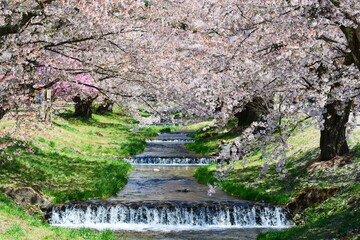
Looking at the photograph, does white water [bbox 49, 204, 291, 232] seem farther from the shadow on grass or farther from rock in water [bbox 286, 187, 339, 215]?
the shadow on grass

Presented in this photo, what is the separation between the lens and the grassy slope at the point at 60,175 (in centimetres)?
1328

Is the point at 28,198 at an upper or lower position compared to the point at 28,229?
upper

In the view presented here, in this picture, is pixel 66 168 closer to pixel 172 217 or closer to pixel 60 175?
pixel 60 175

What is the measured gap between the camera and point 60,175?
2036 cm

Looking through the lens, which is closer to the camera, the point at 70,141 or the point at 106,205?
the point at 106,205

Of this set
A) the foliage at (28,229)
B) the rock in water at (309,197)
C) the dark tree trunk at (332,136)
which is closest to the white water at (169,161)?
the dark tree trunk at (332,136)

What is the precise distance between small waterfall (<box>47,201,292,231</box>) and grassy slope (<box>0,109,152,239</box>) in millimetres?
1411

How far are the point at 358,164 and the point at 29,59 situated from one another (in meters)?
13.1

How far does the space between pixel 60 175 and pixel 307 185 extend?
36.6ft

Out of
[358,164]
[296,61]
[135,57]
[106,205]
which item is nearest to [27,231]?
[106,205]

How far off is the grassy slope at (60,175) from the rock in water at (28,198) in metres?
0.72

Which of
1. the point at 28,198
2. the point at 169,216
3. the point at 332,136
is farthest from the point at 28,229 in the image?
the point at 332,136

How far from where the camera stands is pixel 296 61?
1152cm

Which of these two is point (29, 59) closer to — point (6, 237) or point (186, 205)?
point (6, 237)
